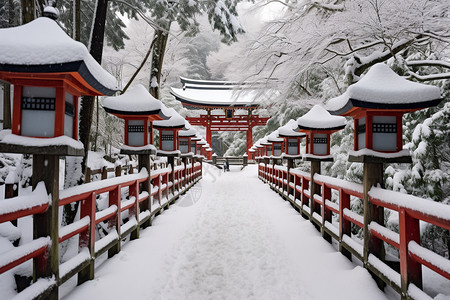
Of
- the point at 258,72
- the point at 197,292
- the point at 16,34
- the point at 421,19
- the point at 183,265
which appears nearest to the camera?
the point at 16,34

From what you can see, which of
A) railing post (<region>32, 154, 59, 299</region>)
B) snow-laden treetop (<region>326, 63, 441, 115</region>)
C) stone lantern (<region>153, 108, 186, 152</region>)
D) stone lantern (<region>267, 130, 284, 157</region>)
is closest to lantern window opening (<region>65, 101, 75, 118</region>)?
railing post (<region>32, 154, 59, 299</region>)

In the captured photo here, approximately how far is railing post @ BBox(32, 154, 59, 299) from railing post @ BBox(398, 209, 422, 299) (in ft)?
10.6

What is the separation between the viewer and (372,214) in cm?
324

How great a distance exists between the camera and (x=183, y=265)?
12.3 feet

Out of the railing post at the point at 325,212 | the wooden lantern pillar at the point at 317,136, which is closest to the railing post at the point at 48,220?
the railing post at the point at 325,212

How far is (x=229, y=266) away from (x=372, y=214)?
1988 mm

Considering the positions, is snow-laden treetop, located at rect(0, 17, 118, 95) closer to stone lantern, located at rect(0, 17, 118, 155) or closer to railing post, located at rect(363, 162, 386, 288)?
stone lantern, located at rect(0, 17, 118, 155)

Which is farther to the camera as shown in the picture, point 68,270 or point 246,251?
point 246,251

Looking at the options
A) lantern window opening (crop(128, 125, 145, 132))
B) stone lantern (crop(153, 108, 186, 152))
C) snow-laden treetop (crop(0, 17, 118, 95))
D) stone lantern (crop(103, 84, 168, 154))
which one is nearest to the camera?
snow-laden treetop (crop(0, 17, 118, 95))

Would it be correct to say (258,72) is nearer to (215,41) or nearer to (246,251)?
(246,251)

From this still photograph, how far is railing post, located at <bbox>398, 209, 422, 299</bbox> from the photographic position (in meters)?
2.42

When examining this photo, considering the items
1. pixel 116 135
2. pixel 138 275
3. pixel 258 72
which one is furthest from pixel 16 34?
pixel 116 135

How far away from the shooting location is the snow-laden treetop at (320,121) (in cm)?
558

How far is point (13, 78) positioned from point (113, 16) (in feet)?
23.4
